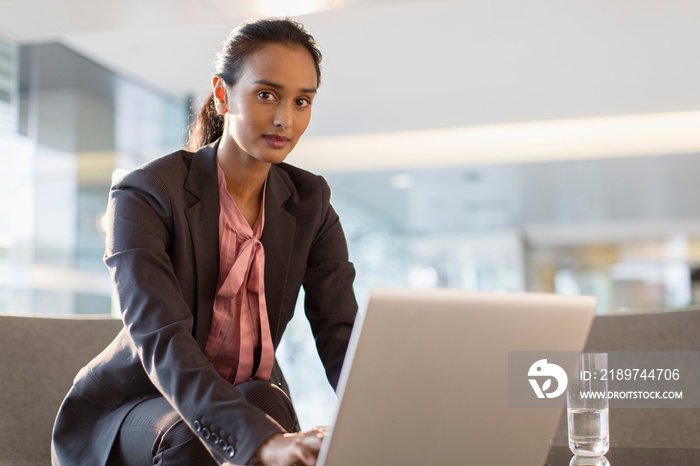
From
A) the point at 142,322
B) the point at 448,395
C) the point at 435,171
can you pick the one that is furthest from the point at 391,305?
the point at 435,171

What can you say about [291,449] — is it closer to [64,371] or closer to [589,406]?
[589,406]

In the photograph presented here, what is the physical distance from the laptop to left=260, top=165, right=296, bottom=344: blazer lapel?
654mm

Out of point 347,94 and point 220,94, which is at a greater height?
point 347,94

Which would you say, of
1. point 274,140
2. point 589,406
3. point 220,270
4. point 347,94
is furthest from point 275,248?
point 347,94

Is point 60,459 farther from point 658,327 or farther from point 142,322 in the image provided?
point 658,327

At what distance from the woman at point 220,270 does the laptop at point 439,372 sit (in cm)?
26

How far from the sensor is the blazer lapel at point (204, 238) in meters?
1.39

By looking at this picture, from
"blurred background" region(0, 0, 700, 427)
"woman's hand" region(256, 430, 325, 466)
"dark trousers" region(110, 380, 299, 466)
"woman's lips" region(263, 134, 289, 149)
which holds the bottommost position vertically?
"dark trousers" region(110, 380, 299, 466)

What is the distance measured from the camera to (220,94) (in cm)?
151

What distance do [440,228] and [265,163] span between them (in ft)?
33.0

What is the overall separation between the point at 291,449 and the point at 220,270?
2.03ft

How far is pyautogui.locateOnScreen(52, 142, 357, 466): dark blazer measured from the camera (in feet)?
3.46

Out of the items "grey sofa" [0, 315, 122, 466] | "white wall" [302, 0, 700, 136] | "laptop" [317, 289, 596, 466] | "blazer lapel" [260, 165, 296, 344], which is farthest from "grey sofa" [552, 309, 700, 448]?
"white wall" [302, 0, 700, 136]

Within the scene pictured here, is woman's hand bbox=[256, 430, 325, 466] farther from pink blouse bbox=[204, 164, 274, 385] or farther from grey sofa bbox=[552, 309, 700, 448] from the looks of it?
grey sofa bbox=[552, 309, 700, 448]
